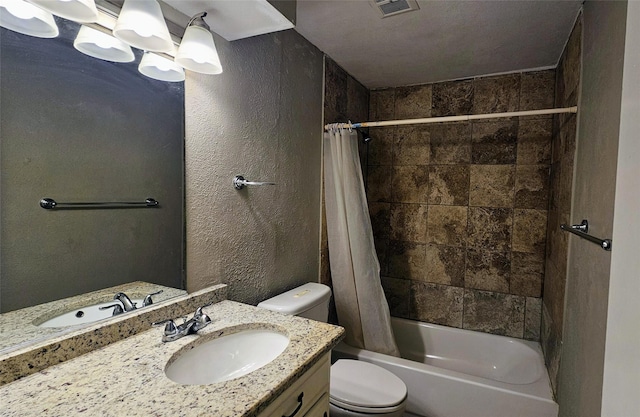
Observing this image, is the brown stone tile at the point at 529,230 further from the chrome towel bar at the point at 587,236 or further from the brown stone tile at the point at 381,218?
the chrome towel bar at the point at 587,236

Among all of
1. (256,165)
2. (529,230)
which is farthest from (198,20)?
(529,230)

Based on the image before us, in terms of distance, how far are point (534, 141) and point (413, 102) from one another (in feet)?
3.09

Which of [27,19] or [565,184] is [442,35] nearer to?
[565,184]

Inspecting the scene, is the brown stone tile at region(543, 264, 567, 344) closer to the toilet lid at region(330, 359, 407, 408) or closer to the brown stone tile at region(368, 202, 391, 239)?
the toilet lid at region(330, 359, 407, 408)

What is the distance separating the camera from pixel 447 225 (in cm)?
258

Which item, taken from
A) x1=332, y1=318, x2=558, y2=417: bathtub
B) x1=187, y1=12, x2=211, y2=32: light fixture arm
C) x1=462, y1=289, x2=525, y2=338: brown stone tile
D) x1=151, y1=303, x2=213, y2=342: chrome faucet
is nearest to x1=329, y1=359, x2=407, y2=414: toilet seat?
x1=332, y1=318, x2=558, y2=417: bathtub

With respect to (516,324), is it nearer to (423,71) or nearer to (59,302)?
(423,71)

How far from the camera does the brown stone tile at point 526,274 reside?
2316 mm

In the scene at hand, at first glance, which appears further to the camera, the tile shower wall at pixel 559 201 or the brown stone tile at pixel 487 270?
the brown stone tile at pixel 487 270

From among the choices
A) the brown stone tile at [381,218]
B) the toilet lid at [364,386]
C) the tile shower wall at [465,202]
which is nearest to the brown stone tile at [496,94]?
the tile shower wall at [465,202]

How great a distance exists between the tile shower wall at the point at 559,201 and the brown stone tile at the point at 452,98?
558mm

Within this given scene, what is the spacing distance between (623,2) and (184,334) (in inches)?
70.8

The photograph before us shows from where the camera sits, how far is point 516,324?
2.39 m

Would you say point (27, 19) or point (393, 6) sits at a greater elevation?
point (393, 6)
